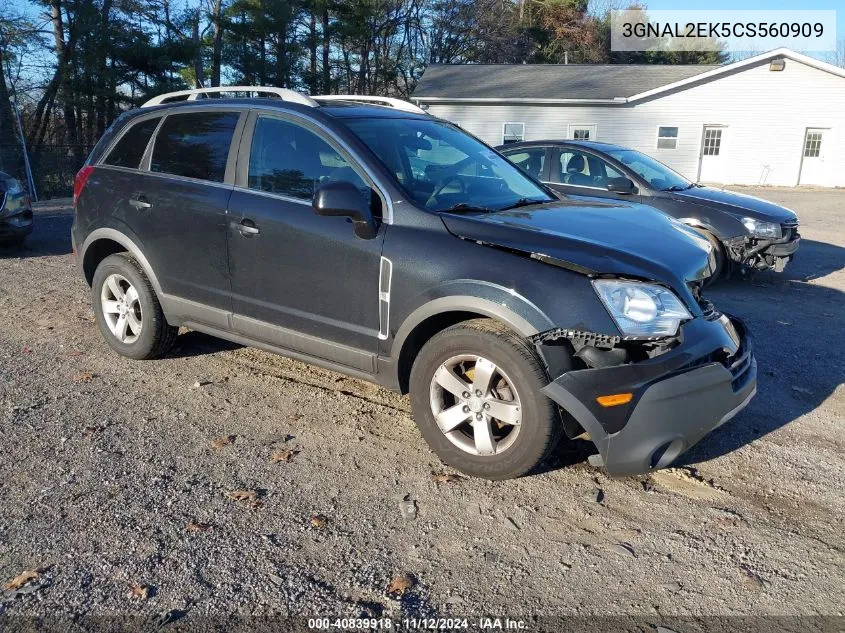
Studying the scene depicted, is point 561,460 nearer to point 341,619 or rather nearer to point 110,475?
point 341,619

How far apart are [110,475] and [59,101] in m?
26.1

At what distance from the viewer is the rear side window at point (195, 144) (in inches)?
183

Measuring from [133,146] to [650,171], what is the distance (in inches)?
244

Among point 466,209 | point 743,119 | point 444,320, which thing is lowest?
point 444,320

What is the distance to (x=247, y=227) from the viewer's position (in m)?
4.37

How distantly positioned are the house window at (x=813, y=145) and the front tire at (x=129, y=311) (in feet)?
91.0

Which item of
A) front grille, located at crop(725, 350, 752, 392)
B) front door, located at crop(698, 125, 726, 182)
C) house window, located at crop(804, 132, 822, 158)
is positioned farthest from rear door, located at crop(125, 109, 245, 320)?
house window, located at crop(804, 132, 822, 158)

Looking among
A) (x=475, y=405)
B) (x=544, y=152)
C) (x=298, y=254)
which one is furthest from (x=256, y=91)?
(x=544, y=152)

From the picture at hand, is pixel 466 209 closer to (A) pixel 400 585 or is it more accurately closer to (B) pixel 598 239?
(B) pixel 598 239

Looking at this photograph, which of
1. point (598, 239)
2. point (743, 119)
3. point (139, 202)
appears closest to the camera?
point (598, 239)

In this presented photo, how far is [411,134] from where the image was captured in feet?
14.8

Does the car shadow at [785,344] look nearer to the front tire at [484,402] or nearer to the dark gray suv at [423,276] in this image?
the dark gray suv at [423,276]

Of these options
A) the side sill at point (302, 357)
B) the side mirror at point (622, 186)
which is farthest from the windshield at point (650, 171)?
the side sill at point (302, 357)

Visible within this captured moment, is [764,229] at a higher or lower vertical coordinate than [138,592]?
higher
